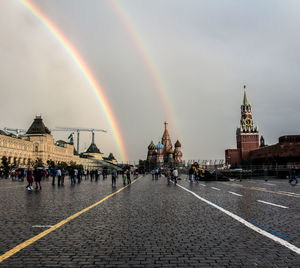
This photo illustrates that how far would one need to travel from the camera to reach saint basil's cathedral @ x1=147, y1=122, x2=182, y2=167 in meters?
158

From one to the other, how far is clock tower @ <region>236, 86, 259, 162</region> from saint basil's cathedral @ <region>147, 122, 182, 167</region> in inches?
1231

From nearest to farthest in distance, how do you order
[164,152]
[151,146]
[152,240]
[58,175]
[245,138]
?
[152,240]
[58,175]
[245,138]
[164,152]
[151,146]

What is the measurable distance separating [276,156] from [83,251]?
296 feet

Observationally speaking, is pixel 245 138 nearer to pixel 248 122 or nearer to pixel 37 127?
pixel 248 122

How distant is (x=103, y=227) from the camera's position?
656 cm

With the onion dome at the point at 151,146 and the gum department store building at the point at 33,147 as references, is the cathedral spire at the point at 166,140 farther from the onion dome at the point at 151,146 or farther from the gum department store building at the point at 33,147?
the gum department store building at the point at 33,147

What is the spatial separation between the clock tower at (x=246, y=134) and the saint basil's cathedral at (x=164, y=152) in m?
31.3

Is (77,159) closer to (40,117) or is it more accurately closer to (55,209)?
(40,117)

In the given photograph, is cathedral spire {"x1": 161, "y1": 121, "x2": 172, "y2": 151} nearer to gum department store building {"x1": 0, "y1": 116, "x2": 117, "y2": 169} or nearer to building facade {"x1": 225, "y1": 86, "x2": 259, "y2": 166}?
building facade {"x1": 225, "y1": 86, "x2": 259, "y2": 166}

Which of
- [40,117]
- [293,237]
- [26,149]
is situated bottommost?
[293,237]

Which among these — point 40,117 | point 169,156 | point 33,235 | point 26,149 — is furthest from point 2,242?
point 169,156

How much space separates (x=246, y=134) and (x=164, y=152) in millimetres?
45333

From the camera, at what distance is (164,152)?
549ft

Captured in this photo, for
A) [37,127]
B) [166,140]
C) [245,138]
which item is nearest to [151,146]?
[166,140]
